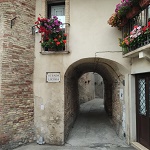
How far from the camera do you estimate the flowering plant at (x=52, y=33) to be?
224 inches

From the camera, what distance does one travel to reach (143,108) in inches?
207

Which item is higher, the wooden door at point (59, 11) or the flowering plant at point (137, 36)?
the wooden door at point (59, 11)

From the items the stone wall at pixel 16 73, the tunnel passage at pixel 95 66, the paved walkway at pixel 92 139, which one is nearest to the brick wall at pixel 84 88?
the tunnel passage at pixel 95 66

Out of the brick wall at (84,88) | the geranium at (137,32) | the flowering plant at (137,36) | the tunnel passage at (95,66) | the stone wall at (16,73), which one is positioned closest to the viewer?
the flowering plant at (137,36)

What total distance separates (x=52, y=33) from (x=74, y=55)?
1099mm

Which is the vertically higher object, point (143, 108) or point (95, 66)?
point (95, 66)

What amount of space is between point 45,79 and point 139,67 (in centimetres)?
328

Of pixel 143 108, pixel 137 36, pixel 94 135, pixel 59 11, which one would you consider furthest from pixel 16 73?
pixel 143 108

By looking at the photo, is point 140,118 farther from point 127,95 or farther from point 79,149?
point 79,149

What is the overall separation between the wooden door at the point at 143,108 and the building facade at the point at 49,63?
0.16 metres

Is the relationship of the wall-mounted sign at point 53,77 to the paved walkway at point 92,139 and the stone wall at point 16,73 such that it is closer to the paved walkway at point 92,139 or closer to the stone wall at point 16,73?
the stone wall at point 16,73

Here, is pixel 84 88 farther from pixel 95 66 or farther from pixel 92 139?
pixel 92 139

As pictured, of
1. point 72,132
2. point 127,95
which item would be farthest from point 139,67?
point 72,132

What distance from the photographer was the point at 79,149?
545cm
